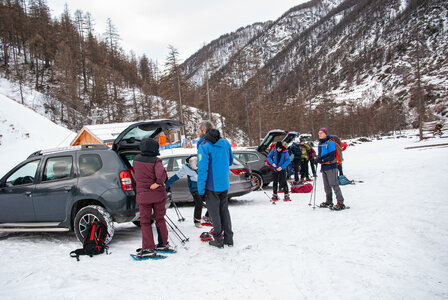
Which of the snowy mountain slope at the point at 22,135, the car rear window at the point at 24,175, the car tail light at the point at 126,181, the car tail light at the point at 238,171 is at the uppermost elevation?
the snowy mountain slope at the point at 22,135

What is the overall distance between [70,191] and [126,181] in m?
1.03

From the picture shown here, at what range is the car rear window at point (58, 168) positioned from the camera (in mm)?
5013

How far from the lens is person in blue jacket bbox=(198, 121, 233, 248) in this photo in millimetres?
4527

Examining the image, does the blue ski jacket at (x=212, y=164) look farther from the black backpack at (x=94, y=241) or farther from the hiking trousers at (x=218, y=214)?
the black backpack at (x=94, y=241)

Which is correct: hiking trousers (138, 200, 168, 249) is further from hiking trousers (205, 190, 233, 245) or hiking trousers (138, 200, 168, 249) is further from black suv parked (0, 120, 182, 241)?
hiking trousers (205, 190, 233, 245)

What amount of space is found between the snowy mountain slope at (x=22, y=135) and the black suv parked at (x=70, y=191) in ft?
54.2

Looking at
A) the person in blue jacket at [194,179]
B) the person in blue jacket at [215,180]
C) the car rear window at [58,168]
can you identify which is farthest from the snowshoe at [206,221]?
the car rear window at [58,168]

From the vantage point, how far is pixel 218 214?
4.57 metres

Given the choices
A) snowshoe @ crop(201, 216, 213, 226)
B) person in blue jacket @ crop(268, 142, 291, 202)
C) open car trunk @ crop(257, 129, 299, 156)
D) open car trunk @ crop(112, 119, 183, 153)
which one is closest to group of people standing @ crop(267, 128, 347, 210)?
person in blue jacket @ crop(268, 142, 291, 202)

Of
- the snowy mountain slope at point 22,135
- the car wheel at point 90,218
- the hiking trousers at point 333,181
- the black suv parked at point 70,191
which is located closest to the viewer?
the car wheel at point 90,218

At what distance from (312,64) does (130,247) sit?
172680 millimetres

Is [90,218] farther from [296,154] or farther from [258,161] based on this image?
[296,154]

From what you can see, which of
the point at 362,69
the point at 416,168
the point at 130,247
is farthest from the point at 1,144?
the point at 362,69

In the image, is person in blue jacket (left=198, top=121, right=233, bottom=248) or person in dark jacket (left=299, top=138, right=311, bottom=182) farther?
person in dark jacket (left=299, top=138, right=311, bottom=182)
